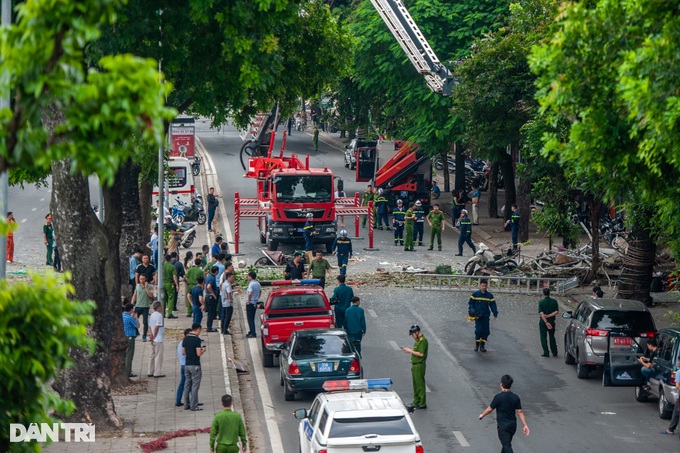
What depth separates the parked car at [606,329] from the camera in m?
21.5

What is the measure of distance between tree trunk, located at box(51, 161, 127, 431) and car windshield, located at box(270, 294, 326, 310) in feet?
19.0

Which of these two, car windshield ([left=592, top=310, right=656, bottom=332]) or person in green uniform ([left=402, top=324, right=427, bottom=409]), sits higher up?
car windshield ([left=592, top=310, right=656, bottom=332])

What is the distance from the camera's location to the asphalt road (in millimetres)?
18344

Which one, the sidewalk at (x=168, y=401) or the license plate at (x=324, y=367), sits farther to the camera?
the license plate at (x=324, y=367)

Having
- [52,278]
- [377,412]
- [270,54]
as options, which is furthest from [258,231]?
[52,278]

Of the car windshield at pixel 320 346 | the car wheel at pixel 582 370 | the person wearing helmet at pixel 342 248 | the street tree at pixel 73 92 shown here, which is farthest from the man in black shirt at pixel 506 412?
the person wearing helmet at pixel 342 248

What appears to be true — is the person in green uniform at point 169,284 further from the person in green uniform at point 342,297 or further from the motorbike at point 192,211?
the motorbike at point 192,211

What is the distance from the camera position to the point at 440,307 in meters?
30.2

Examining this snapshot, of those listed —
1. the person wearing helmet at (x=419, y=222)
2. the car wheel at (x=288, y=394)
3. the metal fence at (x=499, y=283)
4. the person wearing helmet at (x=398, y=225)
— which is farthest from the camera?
the person wearing helmet at (x=398, y=225)

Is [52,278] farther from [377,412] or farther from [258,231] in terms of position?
[258,231]

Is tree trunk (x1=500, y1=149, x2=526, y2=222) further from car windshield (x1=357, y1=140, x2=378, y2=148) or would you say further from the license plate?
the license plate

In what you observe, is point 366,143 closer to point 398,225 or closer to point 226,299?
point 398,225

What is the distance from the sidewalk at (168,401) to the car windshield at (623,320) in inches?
285

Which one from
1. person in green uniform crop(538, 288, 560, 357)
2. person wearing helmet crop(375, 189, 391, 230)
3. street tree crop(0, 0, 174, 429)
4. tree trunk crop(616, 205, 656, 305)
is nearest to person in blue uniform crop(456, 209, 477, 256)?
person wearing helmet crop(375, 189, 391, 230)
